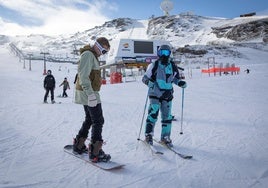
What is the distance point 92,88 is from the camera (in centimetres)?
423

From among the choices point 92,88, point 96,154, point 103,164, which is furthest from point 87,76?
point 103,164

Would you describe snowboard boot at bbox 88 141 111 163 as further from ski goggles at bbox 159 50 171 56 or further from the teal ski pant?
ski goggles at bbox 159 50 171 56

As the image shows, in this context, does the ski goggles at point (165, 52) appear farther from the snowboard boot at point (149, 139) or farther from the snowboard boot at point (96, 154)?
the snowboard boot at point (96, 154)

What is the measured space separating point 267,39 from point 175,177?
73410 millimetres

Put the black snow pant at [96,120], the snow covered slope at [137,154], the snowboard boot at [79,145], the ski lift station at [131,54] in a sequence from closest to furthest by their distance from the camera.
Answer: the snow covered slope at [137,154]
the black snow pant at [96,120]
the snowboard boot at [79,145]
the ski lift station at [131,54]

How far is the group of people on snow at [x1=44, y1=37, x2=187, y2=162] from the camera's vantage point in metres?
4.10

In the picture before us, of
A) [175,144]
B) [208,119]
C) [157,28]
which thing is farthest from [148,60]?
[157,28]

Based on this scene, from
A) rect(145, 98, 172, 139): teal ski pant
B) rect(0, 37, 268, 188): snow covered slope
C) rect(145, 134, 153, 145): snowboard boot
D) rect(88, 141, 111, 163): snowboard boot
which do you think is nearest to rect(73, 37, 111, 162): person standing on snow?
rect(88, 141, 111, 163): snowboard boot

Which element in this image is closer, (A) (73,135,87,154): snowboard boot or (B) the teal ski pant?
(A) (73,135,87,154): snowboard boot

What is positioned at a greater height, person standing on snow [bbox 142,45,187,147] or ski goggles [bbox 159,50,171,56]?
ski goggles [bbox 159,50,171,56]

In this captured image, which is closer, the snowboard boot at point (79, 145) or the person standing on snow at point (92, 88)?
the person standing on snow at point (92, 88)

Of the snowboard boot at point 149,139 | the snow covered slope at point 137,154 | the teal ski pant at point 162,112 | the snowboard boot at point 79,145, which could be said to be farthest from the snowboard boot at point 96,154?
the teal ski pant at point 162,112

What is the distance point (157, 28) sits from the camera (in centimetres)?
10600

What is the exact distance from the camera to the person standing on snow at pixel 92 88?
4.05 meters
